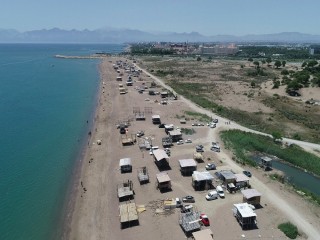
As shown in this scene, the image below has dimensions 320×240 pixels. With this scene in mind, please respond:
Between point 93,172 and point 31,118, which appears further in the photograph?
point 31,118

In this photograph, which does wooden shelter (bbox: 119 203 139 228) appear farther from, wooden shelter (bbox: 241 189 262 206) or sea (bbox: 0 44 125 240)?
wooden shelter (bbox: 241 189 262 206)

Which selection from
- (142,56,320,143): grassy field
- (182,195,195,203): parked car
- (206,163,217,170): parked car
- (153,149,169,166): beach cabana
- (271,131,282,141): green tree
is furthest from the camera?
(142,56,320,143): grassy field

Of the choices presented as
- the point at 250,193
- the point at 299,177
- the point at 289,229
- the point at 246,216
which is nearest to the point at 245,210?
the point at 246,216

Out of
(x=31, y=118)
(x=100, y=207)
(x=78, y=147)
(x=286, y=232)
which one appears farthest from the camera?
(x=31, y=118)

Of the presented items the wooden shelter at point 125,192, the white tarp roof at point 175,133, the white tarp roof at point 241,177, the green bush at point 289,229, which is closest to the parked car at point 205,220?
the green bush at point 289,229

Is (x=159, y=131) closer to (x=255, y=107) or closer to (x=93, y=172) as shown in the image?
A: (x=93, y=172)

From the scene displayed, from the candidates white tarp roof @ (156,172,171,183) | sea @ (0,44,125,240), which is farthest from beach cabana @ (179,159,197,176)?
sea @ (0,44,125,240)

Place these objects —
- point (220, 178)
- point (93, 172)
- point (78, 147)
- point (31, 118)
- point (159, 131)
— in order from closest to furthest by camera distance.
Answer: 1. point (220, 178)
2. point (93, 172)
3. point (78, 147)
4. point (159, 131)
5. point (31, 118)

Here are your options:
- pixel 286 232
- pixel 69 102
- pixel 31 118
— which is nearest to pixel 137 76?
pixel 69 102
